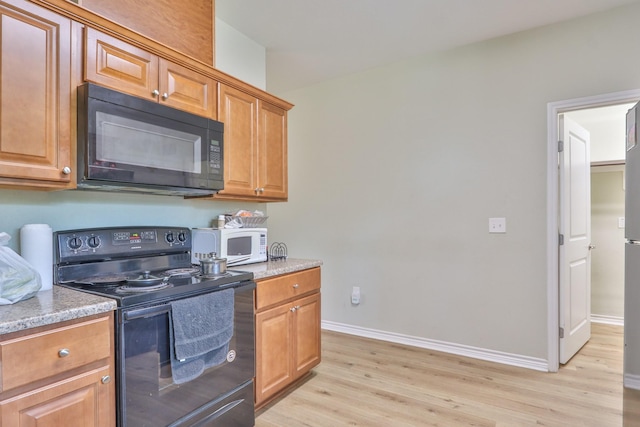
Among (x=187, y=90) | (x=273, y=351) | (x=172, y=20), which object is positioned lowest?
(x=273, y=351)

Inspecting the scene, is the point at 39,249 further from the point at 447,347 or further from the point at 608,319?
the point at 608,319

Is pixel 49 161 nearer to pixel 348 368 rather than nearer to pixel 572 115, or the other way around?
pixel 348 368

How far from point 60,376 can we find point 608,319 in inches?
192

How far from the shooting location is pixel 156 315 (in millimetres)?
1496

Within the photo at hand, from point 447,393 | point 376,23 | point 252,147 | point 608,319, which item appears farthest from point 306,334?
point 608,319

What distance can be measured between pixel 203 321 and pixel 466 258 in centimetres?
228

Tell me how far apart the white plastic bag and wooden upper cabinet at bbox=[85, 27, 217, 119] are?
81cm

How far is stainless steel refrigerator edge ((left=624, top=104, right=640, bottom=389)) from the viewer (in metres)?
1.57

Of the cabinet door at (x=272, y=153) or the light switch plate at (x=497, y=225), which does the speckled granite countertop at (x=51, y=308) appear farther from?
the light switch plate at (x=497, y=225)

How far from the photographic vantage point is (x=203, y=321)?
1.65 m

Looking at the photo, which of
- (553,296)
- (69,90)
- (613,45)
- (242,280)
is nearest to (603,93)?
(613,45)

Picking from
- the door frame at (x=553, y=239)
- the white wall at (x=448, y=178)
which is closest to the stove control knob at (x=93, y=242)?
the white wall at (x=448, y=178)

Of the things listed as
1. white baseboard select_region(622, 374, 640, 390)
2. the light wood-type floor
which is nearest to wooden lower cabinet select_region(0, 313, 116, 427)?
the light wood-type floor

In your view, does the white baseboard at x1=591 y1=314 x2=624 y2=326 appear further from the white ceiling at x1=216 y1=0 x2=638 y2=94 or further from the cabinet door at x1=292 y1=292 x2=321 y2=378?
the cabinet door at x1=292 y1=292 x2=321 y2=378
